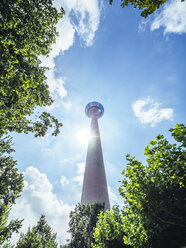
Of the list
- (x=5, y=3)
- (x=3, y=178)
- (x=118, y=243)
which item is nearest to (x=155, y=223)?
(x=118, y=243)

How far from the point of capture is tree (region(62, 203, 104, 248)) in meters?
10.9

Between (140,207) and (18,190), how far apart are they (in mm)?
16690

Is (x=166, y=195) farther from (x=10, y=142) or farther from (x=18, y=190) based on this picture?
(x=18, y=190)

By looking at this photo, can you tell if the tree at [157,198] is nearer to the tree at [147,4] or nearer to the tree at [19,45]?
the tree at [147,4]

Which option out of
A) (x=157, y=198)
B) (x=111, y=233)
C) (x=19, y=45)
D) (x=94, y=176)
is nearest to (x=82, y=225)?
(x=111, y=233)

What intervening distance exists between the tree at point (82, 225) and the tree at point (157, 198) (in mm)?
8391

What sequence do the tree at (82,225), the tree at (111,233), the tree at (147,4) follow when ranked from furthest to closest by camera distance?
the tree at (82,225) → the tree at (111,233) → the tree at (147,4)

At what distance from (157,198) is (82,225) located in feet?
35.7

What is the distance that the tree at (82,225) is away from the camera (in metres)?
10.9

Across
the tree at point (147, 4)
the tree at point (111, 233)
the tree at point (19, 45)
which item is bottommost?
the tree at point (111, 233)

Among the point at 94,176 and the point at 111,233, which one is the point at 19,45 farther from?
the point at 94,176

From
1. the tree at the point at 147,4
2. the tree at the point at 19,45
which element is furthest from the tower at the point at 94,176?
the tree at the point at 147,4

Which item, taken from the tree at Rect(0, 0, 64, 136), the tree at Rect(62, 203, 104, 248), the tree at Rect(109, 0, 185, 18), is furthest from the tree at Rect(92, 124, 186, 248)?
the tree at Rect(62, 203, 104, 248)

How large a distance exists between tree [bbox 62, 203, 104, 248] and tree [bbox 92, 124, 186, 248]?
→ 839 cm
